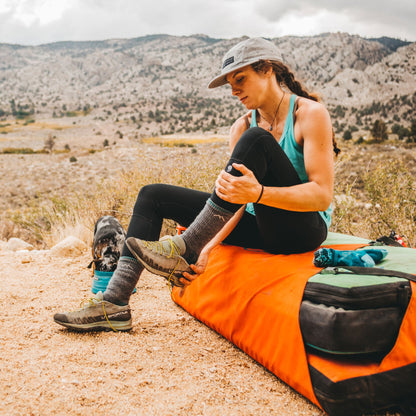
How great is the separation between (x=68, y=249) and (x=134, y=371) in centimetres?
250

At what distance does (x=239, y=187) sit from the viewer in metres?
1.74

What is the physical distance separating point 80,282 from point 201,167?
8.82 feet

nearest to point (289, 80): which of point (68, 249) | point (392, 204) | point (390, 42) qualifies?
point (392, 204)

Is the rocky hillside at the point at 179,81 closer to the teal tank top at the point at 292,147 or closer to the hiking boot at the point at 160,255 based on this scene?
the teal tank top at the point at 292,147

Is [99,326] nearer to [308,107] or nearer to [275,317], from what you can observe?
[275,317]

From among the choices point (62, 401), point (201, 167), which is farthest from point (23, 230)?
point (62, 401)

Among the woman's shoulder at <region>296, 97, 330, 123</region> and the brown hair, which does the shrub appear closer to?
the brown hair

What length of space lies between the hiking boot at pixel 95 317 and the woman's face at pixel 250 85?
137cm

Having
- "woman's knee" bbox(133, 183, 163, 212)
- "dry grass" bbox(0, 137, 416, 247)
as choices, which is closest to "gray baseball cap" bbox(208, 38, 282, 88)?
"woman's knee" bbox(133, 183, 163, 212)

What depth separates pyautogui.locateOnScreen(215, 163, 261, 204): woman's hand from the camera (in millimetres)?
1741

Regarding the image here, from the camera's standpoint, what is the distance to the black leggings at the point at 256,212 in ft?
6.11

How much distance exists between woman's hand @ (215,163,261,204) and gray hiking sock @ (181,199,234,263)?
0.34 ft

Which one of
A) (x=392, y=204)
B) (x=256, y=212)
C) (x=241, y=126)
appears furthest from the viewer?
(x=392, y=204)

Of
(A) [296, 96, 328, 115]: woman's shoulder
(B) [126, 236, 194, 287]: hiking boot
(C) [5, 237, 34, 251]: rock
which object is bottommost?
(C) [5, 237, 34, 251]: rock
